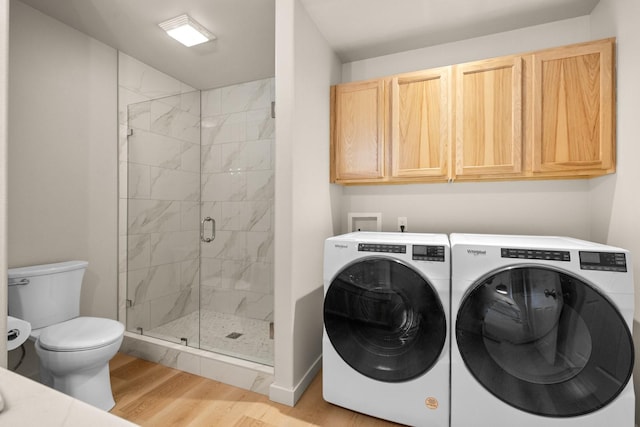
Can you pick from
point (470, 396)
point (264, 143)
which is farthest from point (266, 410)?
point (264, 143)

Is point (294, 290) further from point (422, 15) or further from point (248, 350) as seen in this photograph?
point (422, 15)

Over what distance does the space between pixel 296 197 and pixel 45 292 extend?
5.36 ft

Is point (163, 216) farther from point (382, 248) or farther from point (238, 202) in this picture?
point (382, 248)

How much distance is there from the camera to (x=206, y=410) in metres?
1.74

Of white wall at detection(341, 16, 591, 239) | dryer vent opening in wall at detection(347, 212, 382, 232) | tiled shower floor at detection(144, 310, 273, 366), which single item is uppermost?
white wall at detection(341, 16, 591, 239)

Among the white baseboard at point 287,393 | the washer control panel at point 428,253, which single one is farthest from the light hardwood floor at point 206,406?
the washer control panel at point 428,253

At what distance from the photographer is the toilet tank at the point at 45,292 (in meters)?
1.77

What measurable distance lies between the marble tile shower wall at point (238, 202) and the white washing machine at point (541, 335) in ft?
5.35

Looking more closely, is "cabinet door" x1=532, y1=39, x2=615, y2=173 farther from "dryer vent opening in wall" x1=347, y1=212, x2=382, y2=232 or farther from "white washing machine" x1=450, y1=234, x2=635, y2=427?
"dryer vent opening in wall" x1=347, y1=212, x2=382, y2=232

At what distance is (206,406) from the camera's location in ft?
5.81

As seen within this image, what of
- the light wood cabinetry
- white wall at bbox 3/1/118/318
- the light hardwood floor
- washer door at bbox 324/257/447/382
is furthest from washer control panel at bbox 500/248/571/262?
white wall at bbox 3/1/118/318

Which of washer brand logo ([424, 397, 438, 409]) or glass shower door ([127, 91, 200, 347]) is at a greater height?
glass shower door ([127, 91, 200, 347])

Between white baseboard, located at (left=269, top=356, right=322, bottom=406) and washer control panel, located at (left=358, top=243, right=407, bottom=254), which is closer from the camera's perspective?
washer control panel, located at (left=358, top=243, right=407, bottom=254)

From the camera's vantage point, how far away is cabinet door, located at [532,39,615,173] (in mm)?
1681
